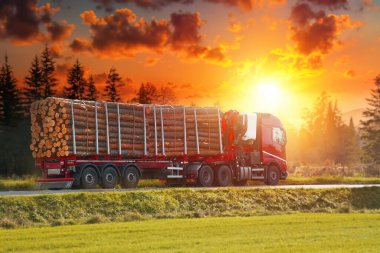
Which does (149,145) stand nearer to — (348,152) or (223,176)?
(223,176)

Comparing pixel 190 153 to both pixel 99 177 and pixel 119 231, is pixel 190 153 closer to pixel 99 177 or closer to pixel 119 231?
pixel 99 177

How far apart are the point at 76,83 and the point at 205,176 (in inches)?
1375

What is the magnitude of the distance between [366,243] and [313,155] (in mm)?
129776

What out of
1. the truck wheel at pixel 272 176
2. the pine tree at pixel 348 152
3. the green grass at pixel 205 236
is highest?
the pine tree at pixel 348 152

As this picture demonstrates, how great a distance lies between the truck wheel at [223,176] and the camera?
36594 millimetres

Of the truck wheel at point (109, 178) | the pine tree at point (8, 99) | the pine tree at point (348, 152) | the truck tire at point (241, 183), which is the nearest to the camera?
the truck wheel at point (109, 178)

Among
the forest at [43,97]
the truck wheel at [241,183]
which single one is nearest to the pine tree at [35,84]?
the forest at [43,97]

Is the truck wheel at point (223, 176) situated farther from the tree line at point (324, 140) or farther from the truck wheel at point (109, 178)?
the tree line at point (324, 140)

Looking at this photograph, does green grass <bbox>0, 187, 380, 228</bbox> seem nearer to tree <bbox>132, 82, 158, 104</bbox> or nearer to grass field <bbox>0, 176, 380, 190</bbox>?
grass field <bbox>0, 176, 380, 190</bbox>

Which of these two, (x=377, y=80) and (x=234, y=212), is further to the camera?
(x=377, y=80)

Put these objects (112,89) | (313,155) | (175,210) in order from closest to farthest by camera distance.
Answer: (175,210) < (112,89) < (313,155)

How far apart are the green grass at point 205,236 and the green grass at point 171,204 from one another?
96.0 inches

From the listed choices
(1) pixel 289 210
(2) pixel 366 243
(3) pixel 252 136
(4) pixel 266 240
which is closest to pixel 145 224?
(4) pixel 266 240

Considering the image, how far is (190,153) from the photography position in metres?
35.8
